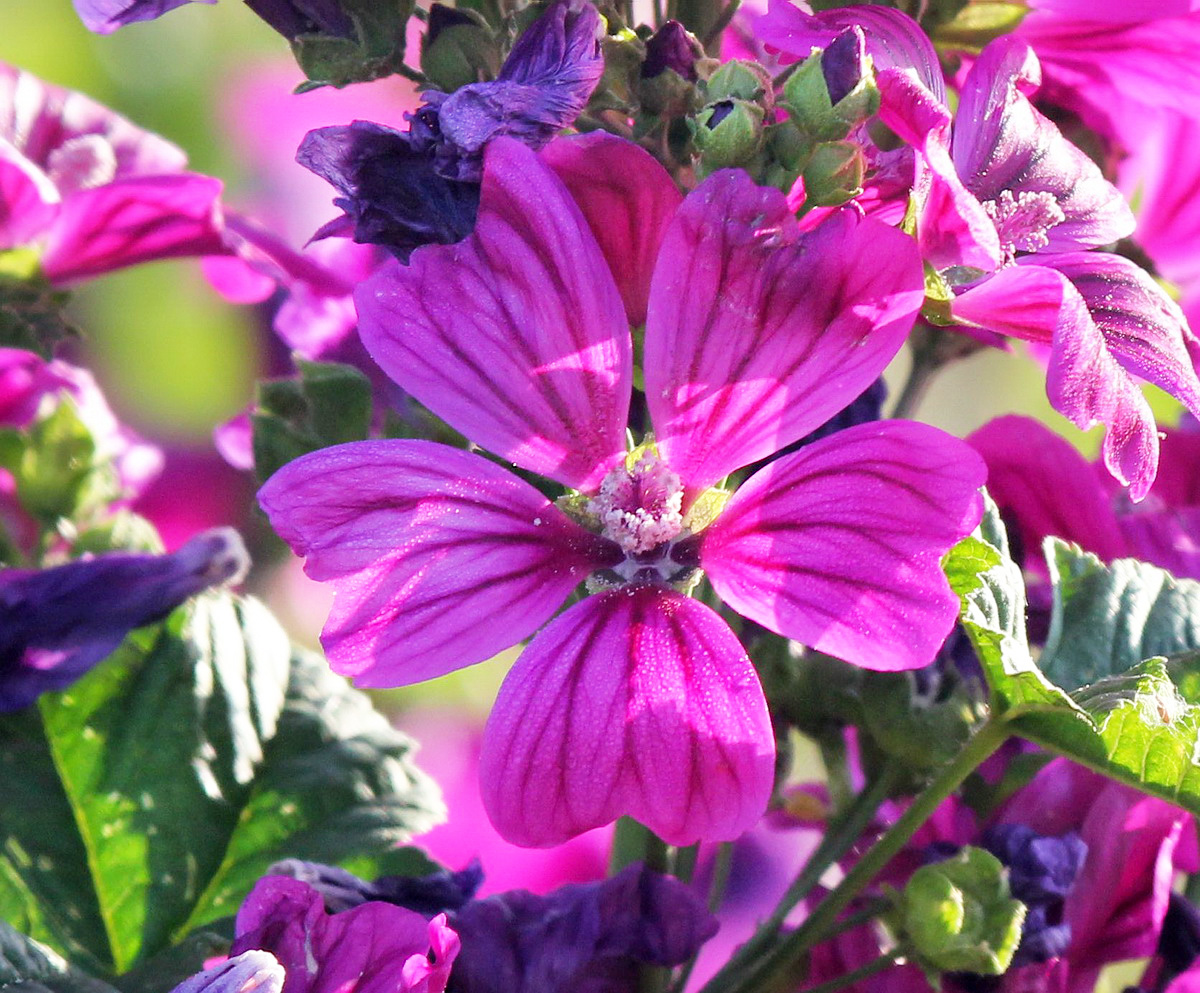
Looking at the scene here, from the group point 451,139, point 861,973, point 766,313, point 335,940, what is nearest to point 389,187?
point 451,139

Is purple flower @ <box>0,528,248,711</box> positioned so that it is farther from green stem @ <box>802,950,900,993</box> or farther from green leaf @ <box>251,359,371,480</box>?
green stem @ <box>802,950,900,993</box>

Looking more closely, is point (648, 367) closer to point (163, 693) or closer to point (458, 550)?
point (458, 550)

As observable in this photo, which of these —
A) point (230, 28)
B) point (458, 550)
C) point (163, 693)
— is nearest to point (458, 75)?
point (458, 550)

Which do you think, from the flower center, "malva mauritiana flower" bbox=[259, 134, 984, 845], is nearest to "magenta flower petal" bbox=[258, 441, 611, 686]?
"malva mauritiana flower" bbox=[259, 134, 984, 845]

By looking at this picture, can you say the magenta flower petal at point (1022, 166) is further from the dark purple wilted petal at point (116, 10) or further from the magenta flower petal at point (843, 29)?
the dark purple wilted petal at point (116, 10)

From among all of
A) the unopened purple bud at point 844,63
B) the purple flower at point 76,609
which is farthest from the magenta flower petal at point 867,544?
the purple flower at point 76,609

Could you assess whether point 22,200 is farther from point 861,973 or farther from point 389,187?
point 861,973
